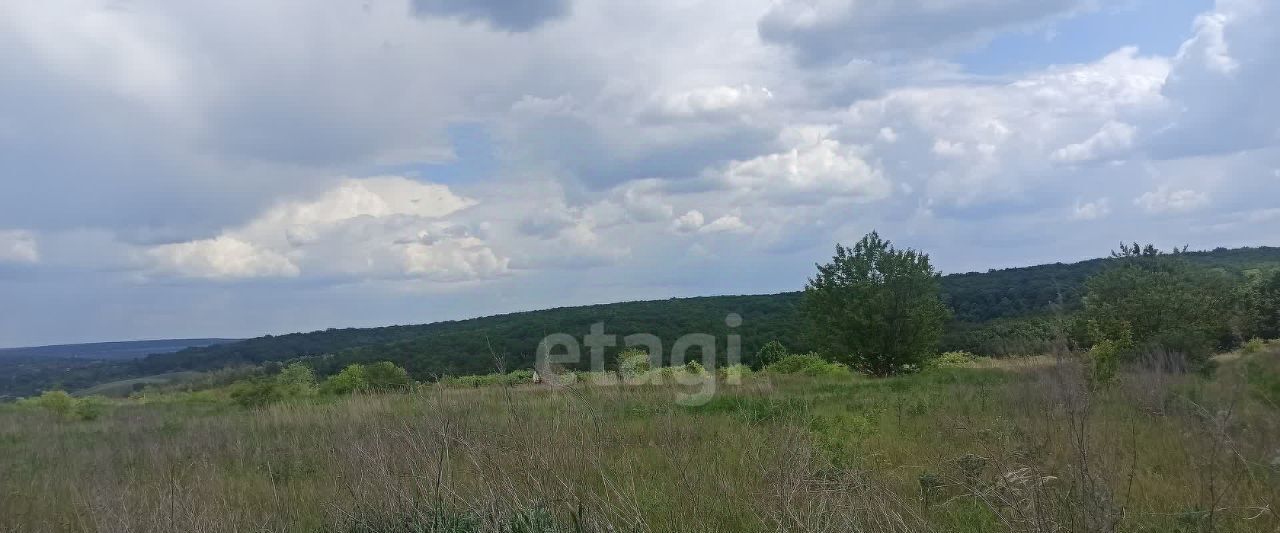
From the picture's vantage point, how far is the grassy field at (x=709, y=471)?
12.5 ft

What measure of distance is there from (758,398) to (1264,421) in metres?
6.31

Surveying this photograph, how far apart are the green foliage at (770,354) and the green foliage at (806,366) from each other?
167 cm

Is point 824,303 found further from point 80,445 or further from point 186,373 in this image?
point 186,373

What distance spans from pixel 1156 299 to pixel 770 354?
14.2 metres

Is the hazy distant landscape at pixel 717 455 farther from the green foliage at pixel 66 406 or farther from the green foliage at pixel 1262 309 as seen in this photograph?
the green foliage at pixel 1262 309

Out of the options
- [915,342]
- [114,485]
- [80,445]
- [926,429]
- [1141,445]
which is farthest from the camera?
[915,342]

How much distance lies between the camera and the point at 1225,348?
24.3 m

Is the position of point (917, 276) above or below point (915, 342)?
above

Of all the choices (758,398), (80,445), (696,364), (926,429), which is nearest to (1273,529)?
(926,429)

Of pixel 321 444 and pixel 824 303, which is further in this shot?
pixel 824 303

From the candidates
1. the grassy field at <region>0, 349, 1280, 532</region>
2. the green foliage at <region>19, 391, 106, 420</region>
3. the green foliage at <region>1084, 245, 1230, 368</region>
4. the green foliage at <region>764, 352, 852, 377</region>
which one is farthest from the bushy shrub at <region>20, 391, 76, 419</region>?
the green foliage at <region>1084, 245, 1230, 368</region>

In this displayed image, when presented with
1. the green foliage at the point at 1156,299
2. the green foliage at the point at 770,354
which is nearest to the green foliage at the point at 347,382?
the green foliage at the point at 770,354

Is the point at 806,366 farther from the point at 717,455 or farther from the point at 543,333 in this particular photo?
the point at 717,455

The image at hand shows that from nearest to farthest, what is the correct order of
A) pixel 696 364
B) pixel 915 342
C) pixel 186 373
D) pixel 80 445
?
1. pixel 80 445
2. pixel 915 342
3. pixel 696 364
4. pixel 186 373
